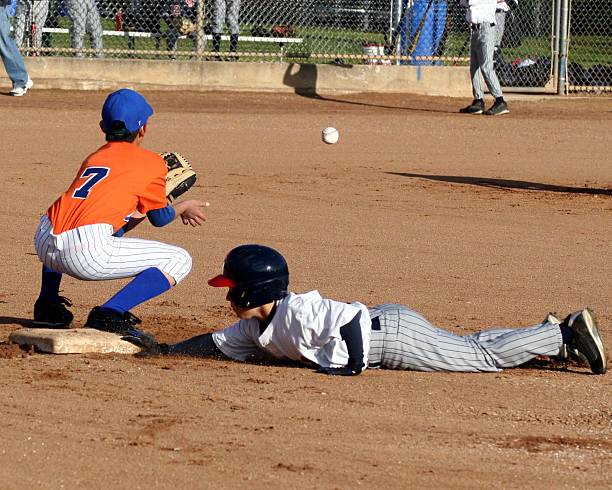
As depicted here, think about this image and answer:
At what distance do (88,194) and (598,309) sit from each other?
3205 millimetres

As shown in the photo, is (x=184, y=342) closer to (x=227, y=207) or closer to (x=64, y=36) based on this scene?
(x=227, y=207)

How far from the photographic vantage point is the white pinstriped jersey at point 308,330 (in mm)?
4961

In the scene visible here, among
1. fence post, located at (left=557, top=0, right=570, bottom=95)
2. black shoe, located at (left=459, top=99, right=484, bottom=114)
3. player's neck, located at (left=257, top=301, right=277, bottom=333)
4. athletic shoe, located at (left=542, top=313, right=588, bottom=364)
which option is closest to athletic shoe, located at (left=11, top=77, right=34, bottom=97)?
black shoe, located at (left=459, top=99, right=484, bottom=114)

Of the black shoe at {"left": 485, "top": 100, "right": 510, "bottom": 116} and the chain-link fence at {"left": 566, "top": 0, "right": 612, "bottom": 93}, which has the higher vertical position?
the chain-link fence at {"left": 566, "top": 0, "right": 612, "bottom": 93}

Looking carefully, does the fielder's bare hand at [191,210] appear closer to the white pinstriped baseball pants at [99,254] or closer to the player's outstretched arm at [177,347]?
the white pinstriped baseball pants at [99,254]

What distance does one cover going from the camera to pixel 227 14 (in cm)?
1689

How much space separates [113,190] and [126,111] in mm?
406

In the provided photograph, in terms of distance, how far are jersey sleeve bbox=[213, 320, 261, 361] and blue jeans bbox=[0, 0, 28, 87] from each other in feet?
32.5

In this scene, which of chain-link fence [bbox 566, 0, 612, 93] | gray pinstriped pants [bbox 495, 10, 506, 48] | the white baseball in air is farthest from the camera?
chain-link fence [bbox 566, 0, 612, 93]

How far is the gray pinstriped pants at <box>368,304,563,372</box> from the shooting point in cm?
521

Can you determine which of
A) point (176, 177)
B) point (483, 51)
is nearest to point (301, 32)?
point (483, 51)

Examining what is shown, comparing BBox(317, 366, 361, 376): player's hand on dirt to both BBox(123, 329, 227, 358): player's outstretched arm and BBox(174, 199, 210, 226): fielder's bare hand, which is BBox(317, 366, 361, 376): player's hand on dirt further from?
BBox(174, 199, 210, 226): fielder's bare hand

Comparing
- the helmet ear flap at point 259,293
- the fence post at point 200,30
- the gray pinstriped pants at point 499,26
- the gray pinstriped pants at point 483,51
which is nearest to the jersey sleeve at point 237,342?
the helmet ear flap at point 259,293

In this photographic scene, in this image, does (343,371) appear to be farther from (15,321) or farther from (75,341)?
(15,321)
